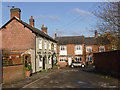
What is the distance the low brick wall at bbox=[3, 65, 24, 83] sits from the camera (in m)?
14.6

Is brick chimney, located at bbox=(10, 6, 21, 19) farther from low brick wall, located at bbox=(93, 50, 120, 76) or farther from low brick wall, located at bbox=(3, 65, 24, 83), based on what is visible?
low brick wall, located at bbox=(93, 50, 120, 76)

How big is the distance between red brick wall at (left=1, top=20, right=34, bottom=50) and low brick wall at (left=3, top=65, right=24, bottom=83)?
27.1 ft

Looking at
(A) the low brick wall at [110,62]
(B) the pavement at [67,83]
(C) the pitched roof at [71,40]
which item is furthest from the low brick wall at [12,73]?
(C) the pitched roof at [71,40]

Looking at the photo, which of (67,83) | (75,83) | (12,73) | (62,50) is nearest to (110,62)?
(75,83)

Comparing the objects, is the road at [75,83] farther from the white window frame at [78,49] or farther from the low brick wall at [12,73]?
the white window frame at [78,49]

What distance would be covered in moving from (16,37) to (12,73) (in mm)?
11054

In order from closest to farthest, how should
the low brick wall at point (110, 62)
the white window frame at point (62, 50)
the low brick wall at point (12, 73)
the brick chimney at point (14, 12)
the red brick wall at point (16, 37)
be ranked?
1. the low brick wall at point (12, 73)
2. the low brick wall at point (110, 62)
3. the red brick wall at point (16, 37)
4. the brick chimney at point (14, 12)
5. the white window frame at point (62, 50)

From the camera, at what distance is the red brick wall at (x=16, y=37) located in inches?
952

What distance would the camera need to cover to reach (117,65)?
17.0 metres

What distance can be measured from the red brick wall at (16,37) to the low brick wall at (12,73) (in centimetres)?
826

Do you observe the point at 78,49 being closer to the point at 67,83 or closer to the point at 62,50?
the point at 62,50

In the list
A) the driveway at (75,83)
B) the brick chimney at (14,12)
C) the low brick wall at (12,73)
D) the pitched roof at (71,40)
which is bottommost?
the driveway at (75,83)

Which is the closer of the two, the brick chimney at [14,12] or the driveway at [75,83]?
A: the driveway at [75,83]

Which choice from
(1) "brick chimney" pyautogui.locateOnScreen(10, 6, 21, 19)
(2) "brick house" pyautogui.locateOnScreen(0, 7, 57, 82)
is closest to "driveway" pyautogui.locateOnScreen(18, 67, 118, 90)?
(2) "brick house" pyautogui.locateOnScreen(0, 7, 57, 82)
